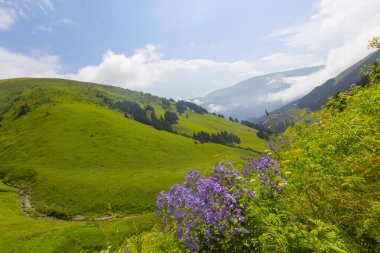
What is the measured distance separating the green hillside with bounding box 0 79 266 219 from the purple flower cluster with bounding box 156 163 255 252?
4075 cm

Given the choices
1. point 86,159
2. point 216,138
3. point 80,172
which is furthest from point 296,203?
point 216,138

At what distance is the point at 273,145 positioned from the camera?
369 inches

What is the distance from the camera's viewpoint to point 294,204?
5.46 metres

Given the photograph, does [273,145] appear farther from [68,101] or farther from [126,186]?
[68,101]

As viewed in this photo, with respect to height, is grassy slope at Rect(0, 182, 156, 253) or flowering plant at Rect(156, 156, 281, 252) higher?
flowering plant at Rect(156, 156, 281, 252)

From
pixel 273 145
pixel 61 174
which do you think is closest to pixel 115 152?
pixel 61 174

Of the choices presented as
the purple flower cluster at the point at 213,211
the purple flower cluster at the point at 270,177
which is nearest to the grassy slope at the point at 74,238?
the purple flower cluster at the point at 213,211

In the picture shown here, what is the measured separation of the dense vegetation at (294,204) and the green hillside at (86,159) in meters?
41.2

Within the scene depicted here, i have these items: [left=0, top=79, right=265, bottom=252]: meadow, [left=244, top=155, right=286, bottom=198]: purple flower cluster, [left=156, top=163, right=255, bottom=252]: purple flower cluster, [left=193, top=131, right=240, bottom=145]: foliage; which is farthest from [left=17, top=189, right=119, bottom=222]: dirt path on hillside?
[left=193, top=131, right=240, bottom=145]: foliage

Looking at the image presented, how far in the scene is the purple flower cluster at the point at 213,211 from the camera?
573 cm

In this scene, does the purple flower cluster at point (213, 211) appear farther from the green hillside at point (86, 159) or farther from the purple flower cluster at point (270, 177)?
the green hillside at point (86, 159)

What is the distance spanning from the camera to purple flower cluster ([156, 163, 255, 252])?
5.73m

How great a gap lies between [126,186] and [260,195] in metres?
71.5

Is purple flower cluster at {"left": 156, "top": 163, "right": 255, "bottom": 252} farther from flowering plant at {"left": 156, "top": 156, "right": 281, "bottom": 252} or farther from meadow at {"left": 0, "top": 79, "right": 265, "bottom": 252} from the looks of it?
meadow at {"left": 0, "top": 79, "right": 265, "bottom": 252}
